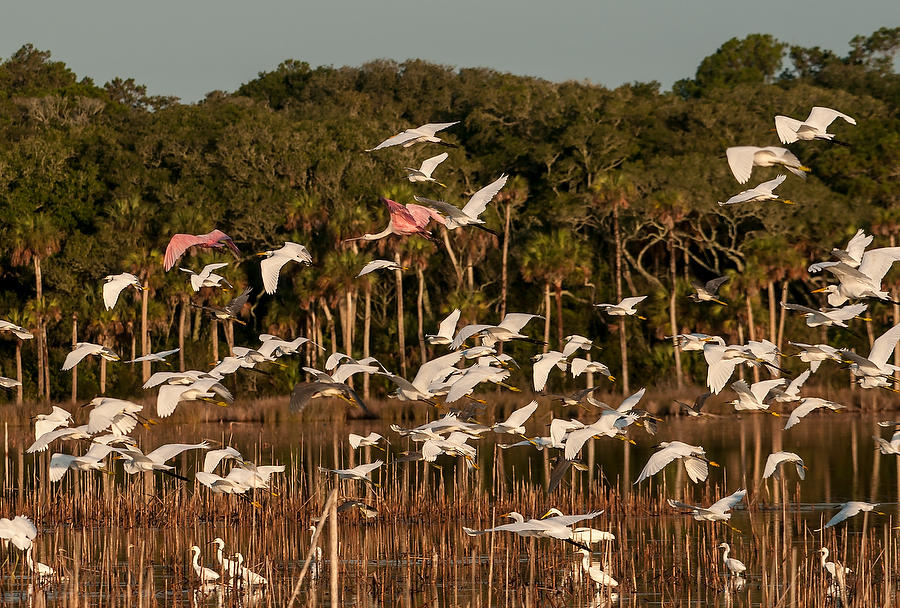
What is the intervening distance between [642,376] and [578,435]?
1523 inches

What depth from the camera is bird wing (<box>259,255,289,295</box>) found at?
17.6 m

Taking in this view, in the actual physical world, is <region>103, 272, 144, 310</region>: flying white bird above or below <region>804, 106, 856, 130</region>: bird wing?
below

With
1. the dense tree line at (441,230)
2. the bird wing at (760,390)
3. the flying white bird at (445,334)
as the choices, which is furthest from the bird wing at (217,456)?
the dense tree line at (441,230)

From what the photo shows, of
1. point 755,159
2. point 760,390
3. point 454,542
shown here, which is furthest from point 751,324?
point 755,159

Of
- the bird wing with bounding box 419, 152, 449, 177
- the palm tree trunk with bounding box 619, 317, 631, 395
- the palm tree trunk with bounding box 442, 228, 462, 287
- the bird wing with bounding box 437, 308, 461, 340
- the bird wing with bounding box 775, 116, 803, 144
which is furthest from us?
the palm tree trunk with bounding box 442, 228, 462, 287

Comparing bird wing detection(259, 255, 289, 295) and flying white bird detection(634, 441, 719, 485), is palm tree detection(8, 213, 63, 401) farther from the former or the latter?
flying white bird detection(634, 441, 719, 485)

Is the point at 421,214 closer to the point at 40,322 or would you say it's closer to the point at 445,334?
the point at 445,334

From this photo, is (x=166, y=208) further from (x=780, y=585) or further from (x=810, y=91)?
(x=780, y=585)

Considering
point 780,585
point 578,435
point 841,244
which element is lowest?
point 780,585

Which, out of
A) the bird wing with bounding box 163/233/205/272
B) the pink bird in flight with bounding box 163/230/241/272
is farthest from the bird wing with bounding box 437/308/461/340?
the bird wing with bounding box 163/233/205/272

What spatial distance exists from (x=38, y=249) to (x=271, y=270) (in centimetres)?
3538

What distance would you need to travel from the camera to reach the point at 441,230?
55.0 metres

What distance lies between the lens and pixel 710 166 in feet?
182

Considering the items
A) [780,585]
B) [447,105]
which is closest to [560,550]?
[780,585]
